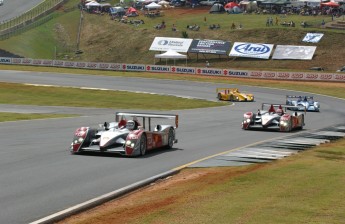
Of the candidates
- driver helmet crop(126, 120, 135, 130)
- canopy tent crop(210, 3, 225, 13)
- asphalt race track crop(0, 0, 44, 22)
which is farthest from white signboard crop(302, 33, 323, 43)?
driver helmet crop(126, 120, 135, 130)

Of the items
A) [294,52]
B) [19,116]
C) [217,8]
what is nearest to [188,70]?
[294,52]

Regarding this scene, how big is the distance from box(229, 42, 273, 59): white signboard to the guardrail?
36008mm

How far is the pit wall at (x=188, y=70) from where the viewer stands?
267 feet

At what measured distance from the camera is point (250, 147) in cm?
2706

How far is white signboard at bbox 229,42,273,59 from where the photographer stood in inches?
3757

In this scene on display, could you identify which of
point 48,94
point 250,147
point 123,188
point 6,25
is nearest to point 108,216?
point 123,188

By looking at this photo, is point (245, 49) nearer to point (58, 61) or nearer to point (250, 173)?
point (58, 61)

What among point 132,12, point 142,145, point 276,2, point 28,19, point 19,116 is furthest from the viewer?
point 132,12

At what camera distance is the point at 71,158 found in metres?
22.1

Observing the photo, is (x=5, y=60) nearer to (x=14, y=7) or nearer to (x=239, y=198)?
(x=14, y=7)

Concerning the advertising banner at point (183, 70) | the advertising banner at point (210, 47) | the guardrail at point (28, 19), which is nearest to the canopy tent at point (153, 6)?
the guardrail at point (28, 19)

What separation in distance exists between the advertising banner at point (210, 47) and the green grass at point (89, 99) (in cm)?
3337

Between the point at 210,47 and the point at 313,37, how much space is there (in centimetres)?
1370

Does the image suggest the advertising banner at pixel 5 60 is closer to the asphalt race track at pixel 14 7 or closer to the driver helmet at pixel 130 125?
the asphalt race track at pixel 14 7
